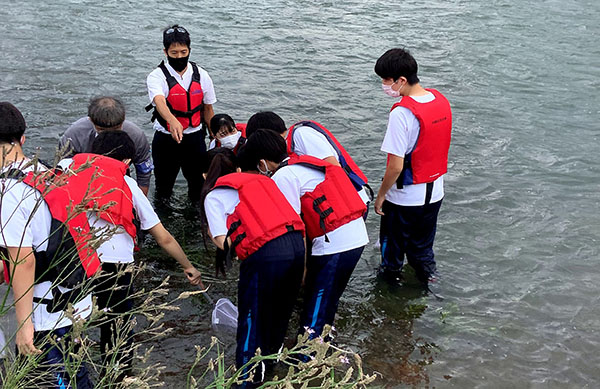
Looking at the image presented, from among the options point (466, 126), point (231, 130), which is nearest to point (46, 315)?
point (231, 130)

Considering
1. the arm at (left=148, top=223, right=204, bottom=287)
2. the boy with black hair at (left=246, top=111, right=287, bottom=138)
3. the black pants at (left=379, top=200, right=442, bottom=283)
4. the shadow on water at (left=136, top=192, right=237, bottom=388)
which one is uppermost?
the boy with black hair at (left=246, top=111, right=287, bottom=138)

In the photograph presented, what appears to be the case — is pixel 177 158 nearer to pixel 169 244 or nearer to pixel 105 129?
pixel 105 129

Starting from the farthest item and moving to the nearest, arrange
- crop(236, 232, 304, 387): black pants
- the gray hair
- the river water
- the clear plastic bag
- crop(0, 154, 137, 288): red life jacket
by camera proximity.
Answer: the river water → the clear plastic bag → the gray hair → crop(236, 232, 304, 387): black pants → crop(0, 154, 137, 288): red life jacket

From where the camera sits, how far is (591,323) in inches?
230

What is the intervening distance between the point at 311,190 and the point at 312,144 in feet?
1.72

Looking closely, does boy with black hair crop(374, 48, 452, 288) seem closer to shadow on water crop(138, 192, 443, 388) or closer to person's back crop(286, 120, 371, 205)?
person's back crop(286, 120, 371, 205)

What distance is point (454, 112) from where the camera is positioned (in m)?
10.6

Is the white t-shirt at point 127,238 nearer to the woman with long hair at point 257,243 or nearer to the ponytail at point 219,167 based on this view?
the woman with long hair at point 257,243

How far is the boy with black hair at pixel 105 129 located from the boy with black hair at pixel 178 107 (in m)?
0.43

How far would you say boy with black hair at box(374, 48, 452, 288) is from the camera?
5.13 m

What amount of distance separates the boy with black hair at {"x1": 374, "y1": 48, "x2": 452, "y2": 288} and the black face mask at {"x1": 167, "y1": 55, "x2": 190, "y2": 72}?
204cm

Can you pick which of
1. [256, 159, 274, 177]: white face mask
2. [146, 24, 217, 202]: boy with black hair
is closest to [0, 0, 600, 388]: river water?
[146, 24, 217, 202]: boy with black hair

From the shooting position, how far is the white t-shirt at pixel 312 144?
482 centimetres

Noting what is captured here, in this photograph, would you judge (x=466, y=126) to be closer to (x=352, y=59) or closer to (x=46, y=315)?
(x=352, y=59)
